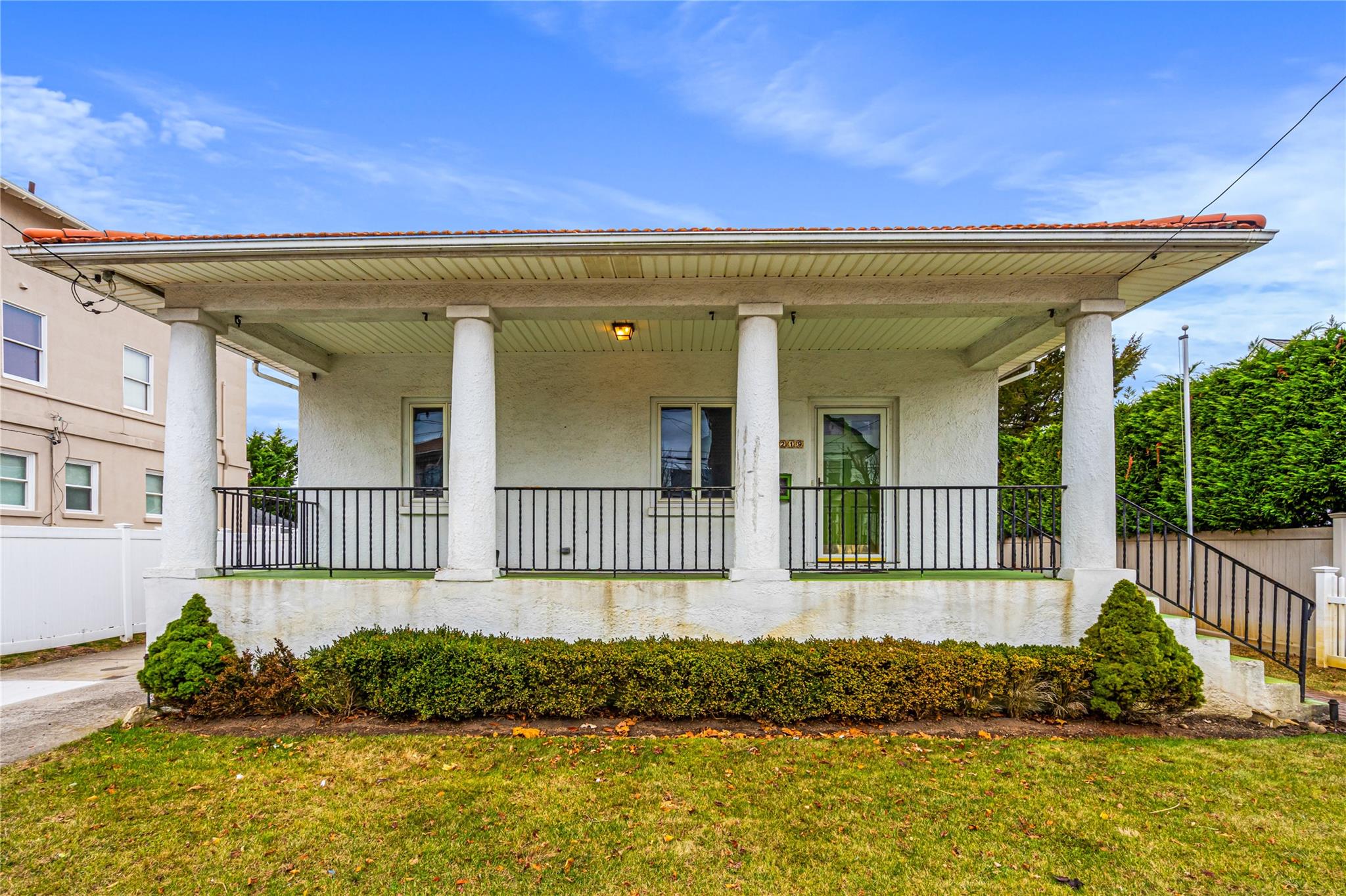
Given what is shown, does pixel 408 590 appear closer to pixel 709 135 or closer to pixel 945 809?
pixel 945 809

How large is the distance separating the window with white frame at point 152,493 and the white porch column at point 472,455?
13.5m

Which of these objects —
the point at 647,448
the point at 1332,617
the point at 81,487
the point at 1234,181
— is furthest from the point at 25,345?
the point at 1332,617

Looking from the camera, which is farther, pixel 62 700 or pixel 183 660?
pixel 62 700

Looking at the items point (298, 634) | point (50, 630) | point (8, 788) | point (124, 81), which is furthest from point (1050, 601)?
point (124, 81)

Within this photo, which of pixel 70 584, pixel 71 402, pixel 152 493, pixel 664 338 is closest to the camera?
pixel 664 338

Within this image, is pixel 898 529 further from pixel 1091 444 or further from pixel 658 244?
pixel 658 244

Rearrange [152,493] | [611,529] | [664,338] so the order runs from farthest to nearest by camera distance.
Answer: [152,493] < [611,529] < [664,338]

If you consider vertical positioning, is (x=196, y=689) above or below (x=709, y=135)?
below

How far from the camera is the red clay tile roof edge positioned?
597 centimetres

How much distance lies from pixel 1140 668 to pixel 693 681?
12.4ft

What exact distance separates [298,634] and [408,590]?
3.72 ft

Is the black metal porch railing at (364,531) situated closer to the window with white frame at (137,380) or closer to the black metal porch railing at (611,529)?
the black metal porch railing at (611,529)

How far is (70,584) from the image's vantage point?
10.2 m

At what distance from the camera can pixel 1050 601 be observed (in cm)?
661
